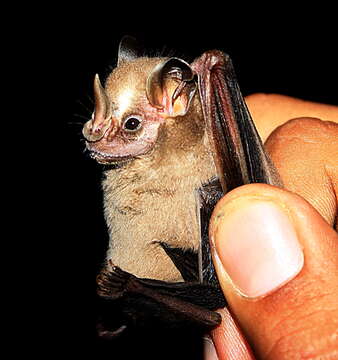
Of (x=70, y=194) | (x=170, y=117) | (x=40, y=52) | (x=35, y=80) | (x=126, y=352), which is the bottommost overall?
(x=126, y=352)

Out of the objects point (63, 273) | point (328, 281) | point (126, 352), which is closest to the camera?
point (328, 281)

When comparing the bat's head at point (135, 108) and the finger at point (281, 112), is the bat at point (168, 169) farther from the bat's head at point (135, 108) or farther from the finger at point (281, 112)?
the finger at point (281, 112)

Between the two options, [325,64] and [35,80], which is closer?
[35,80]

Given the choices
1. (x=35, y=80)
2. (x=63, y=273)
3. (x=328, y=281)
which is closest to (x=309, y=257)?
(x=328, y=281)

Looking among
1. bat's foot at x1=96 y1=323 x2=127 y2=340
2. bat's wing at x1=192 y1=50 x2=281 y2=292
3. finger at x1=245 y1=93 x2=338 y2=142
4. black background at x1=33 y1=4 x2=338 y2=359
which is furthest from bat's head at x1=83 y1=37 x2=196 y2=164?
black background at x1=33 y1=4 x2=338 y2=359

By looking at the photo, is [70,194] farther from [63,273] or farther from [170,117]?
[170,117]

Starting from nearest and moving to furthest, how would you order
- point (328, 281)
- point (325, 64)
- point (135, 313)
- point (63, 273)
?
point (328, 281) → point (135, 313) → point (63, 273) → point (325, 64)

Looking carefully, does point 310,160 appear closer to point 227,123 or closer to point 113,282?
point 227,123

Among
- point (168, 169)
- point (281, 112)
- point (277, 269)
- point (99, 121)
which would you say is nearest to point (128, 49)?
point (99, 121)
